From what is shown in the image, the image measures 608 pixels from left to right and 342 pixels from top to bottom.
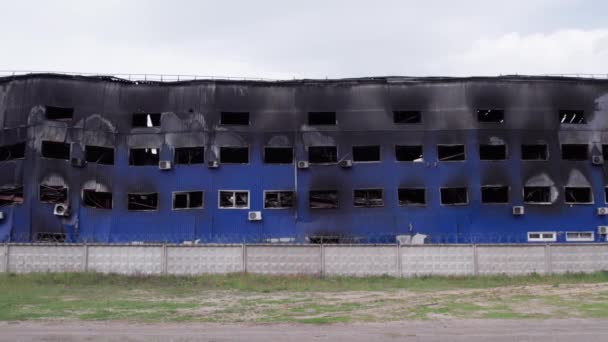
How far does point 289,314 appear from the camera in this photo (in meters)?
15.3

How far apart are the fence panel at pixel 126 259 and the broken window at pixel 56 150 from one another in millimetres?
13536

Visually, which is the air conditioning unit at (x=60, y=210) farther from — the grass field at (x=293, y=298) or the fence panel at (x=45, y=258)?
the grass field at (x=293, y=298)

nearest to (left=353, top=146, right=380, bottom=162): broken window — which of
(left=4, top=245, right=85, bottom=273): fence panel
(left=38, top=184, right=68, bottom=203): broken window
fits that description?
(left=38, top=184, right=68, bottom=203): broken window

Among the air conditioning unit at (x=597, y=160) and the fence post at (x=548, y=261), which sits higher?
the air conditioning unit at (x=597, y=160)

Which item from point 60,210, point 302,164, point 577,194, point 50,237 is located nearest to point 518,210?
point 577,194

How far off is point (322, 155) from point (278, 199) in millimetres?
4129

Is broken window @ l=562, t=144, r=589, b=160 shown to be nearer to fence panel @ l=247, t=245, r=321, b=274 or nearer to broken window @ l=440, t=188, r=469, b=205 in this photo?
broken window @ l=440, t=188, r=469, b=205

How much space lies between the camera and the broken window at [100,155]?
118 feet

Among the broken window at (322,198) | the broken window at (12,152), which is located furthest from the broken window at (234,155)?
the broken window at (12,152)

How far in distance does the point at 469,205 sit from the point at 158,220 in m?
18.9

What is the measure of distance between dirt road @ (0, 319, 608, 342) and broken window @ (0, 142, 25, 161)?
77.8 ft

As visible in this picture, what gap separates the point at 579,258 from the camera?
24578mm

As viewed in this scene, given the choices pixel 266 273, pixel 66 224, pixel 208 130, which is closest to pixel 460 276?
pixel 266 273

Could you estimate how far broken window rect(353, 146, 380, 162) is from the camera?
36.2 m
